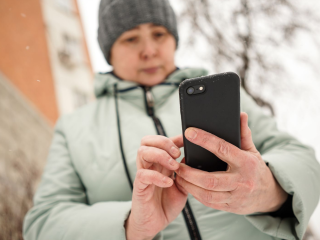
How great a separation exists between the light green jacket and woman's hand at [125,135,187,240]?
57 millimetres

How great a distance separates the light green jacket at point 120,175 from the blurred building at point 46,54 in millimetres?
1212

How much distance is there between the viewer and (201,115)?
1.23 ft

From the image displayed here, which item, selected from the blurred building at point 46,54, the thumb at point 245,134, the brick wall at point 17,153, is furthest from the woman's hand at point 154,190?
the blurred building at point 46,54

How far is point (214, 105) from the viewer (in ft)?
1.24

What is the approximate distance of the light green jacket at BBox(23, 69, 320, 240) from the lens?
48 cm

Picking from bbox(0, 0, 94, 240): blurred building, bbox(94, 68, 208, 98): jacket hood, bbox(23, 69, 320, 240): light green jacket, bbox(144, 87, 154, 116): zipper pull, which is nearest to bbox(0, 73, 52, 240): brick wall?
bbox(0, 0, 94, 240): blurred building

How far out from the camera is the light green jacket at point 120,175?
0.48 meters

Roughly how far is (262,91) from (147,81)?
598 mm

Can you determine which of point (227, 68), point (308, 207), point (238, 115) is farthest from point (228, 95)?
point (227, 68)

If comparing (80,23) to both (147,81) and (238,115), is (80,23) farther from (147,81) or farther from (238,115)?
(238,115)

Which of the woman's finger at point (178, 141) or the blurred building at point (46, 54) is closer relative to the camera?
the woman's finger at point (178, 141)

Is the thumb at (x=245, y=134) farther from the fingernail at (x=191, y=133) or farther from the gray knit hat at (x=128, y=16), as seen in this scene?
the gray knit hat at (x=128, y=16)

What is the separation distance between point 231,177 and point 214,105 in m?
0.12

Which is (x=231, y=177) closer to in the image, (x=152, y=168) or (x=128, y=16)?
(x=152, y=168)
